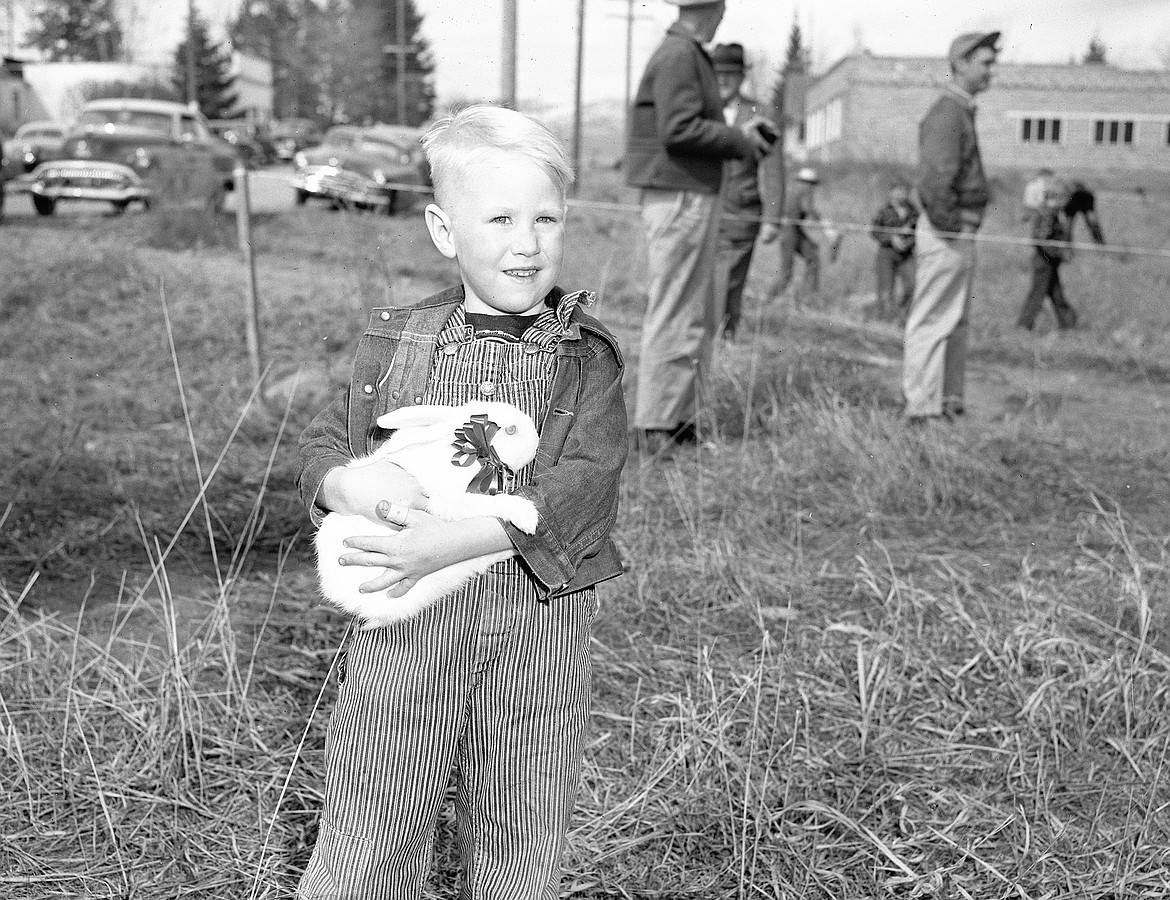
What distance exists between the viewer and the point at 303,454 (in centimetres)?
171

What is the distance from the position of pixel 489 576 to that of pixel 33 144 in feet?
A: 69.9

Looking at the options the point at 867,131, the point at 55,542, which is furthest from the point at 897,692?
the point at 867,131

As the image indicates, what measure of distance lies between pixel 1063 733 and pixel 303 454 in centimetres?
184

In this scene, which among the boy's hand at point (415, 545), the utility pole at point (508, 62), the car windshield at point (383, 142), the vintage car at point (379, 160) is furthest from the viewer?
the car windshield at point (383, 142)

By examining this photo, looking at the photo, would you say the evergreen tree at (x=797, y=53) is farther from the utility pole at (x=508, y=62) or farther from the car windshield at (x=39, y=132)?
the car windshield at (x=39, y=132)

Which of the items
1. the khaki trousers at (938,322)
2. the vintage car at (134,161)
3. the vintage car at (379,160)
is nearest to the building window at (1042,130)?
the vintage car at (379,160)

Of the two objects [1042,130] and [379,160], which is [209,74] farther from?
[379,160]

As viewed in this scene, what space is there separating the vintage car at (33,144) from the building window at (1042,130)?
717 inches

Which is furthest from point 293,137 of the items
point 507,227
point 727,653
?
point 507,227

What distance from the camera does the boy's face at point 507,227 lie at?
162 centimetres


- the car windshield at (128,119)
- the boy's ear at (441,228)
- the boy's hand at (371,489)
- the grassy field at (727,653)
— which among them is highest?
the car windshield at (128,119)

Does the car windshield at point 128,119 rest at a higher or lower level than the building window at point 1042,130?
lower

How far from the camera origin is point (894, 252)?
34.3ft

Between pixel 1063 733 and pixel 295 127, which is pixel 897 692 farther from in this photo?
pixel 295 127
